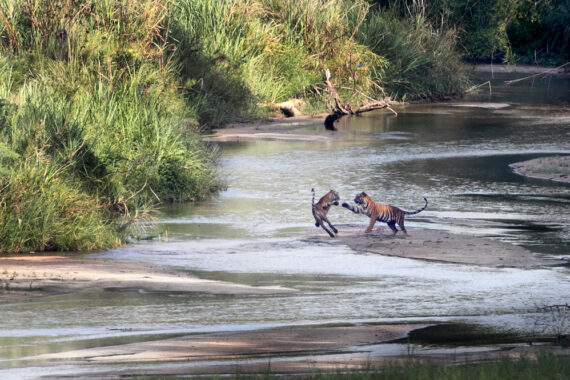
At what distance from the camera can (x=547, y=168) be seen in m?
21.6

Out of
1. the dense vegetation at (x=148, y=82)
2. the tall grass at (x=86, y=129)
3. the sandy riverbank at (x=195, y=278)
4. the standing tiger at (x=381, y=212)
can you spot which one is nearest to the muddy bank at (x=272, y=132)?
the dense vegetation at (x=148, y=82)

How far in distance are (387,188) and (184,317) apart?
31.6 ft

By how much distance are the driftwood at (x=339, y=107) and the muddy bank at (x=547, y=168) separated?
7921 millimetres

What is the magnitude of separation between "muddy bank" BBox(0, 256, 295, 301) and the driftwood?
60.1ft

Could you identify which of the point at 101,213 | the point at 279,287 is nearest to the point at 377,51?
the point at 101,213

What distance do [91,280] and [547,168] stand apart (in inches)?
489

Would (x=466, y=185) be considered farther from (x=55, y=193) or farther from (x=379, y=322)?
(x=379, y=322)

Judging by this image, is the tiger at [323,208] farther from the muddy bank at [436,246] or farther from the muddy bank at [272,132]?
the muddy bank at [272,132]

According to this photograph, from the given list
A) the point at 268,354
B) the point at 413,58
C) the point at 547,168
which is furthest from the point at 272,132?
the point at 268,354

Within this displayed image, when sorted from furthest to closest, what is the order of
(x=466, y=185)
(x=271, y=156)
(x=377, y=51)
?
(x=377, y=51)
(x=271, y=156)
(x=466, y=185)

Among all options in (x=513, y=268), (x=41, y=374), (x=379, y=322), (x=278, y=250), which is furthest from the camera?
(x=278, y=250)

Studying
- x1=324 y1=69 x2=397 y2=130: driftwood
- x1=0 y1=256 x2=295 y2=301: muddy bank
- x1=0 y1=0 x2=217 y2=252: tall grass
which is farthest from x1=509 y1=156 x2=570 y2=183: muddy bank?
x1=0 y1=256 x2=295 y2=301: muddy bank

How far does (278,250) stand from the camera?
45.1 ft

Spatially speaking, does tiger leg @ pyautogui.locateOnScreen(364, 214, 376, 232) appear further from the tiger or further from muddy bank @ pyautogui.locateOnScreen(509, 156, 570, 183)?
muddy bank @ pyautogui.locateOnScreen(509, 156, 570, 183)
